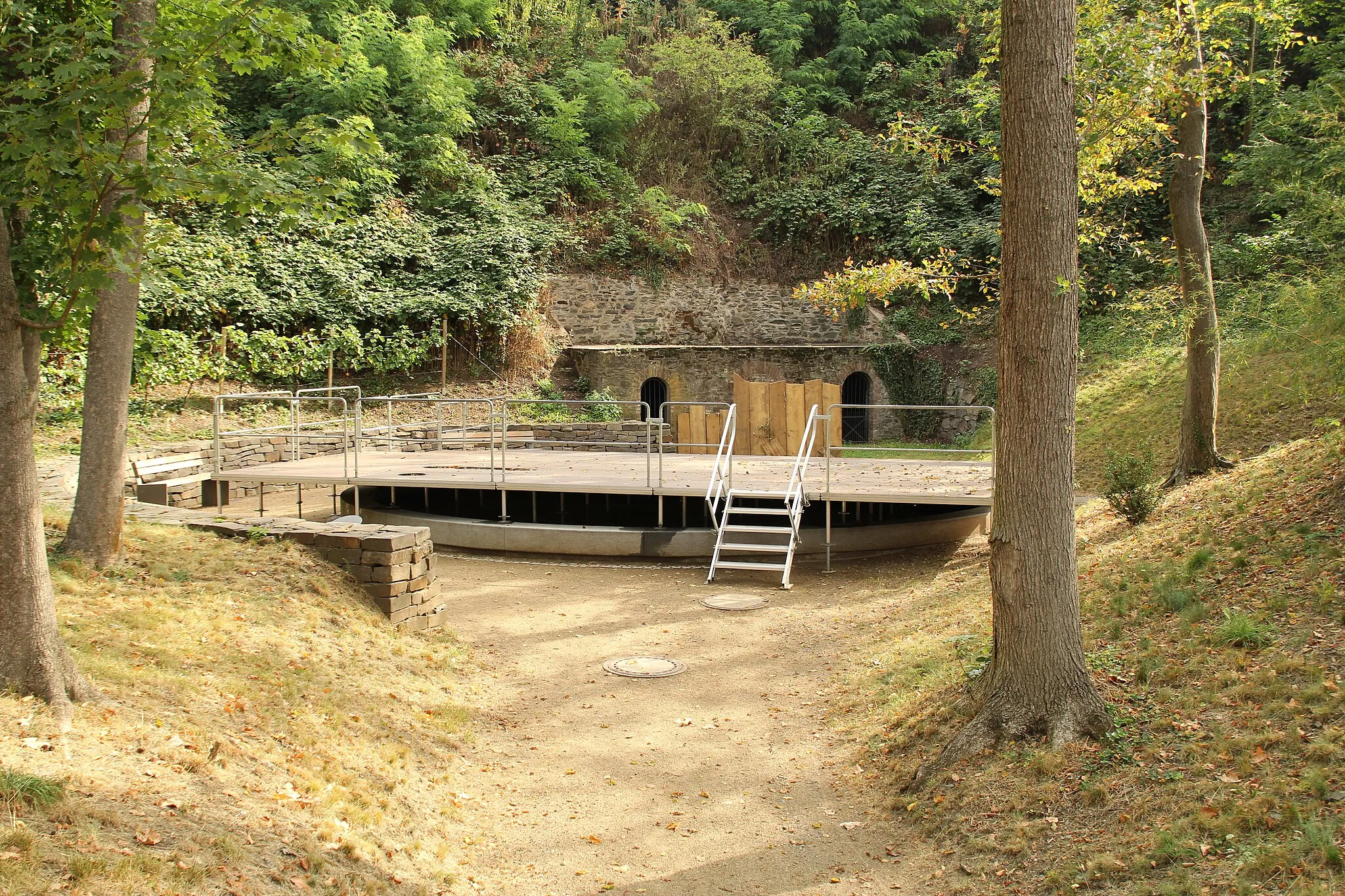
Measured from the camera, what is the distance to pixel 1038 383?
5.39m

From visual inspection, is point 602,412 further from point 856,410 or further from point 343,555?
point 343,555

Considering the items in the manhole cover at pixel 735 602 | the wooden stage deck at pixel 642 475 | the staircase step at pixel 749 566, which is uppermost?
the wooden stage deck at pixel 642 475

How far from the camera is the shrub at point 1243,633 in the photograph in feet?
17.8

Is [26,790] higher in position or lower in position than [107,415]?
lower

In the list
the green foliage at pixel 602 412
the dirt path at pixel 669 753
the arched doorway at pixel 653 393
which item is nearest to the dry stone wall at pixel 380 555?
the dirt path at pixel 669 753

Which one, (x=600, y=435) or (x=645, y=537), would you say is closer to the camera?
(x=645, y=537)

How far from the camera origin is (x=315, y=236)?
20406mm

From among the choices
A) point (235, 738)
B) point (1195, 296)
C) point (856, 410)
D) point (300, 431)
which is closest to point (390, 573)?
point (235, 738)

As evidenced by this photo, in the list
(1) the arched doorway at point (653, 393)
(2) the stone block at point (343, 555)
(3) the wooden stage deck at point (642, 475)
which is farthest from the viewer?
(1) the arched doorway at point (653, 393)

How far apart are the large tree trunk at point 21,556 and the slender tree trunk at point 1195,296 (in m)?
10.3

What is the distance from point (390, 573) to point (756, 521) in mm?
5910

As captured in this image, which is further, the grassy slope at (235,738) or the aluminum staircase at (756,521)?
the aluminum staircase at (756,521)

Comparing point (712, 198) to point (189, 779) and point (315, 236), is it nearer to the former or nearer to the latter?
point (315, 236)

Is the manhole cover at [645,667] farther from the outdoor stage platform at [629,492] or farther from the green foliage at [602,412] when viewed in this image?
the green foliage at [602,412]
